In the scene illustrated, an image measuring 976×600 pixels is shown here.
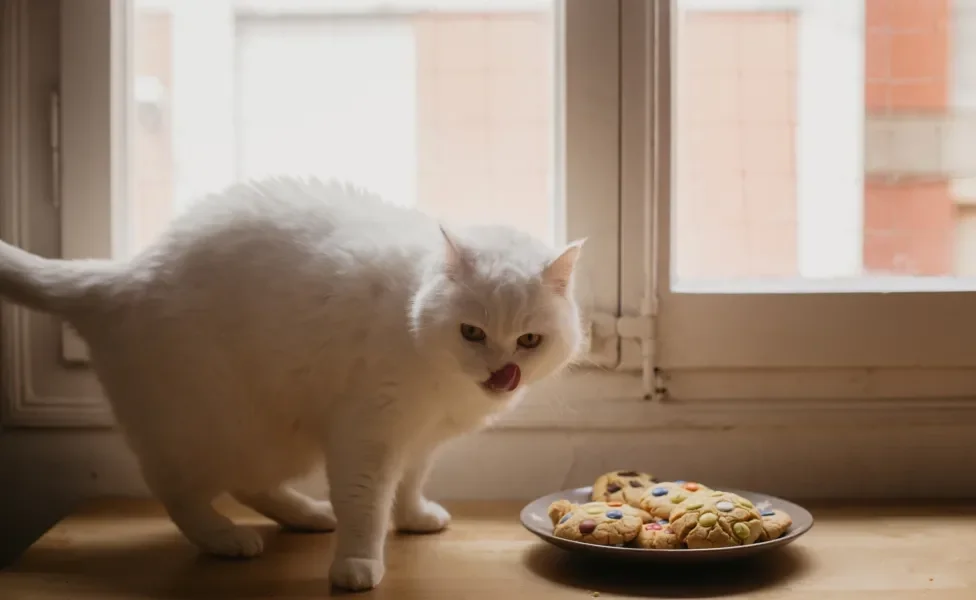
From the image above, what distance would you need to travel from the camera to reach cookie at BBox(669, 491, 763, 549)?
1.15 m

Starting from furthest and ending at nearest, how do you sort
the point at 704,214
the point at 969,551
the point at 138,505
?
the point at 704,214 < the point at 138,505 < the point at 969,551

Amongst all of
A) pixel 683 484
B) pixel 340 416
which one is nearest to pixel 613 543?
pixel 683 484

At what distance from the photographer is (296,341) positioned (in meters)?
1.25

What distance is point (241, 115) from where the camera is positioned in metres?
1.63

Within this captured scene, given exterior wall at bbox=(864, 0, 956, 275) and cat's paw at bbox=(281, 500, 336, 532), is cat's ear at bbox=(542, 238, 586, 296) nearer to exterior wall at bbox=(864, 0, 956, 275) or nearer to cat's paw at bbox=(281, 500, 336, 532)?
cat's paw at bbox=(281, 500, 336, 532)

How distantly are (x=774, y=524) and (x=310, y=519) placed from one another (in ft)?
2.06

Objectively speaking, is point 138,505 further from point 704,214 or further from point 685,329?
point 704,214

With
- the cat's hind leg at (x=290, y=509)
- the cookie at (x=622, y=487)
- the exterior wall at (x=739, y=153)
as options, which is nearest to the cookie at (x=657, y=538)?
the cookie at (x=622, y=487)

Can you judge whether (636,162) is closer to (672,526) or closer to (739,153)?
(739,153)

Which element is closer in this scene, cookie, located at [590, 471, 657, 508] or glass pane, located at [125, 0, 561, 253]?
cookie, located at [590, 471, 657, 508]

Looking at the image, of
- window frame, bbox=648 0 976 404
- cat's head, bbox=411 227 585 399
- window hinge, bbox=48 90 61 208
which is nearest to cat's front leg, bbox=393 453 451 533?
cat's head, bbox=411 227 585 399

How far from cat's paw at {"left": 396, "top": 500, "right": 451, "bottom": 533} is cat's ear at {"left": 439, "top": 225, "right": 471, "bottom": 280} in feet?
1.31

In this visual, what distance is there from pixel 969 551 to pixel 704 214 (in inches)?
25.0

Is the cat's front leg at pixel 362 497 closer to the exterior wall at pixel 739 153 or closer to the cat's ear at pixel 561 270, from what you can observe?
the cat's ear at pixel 561 270
